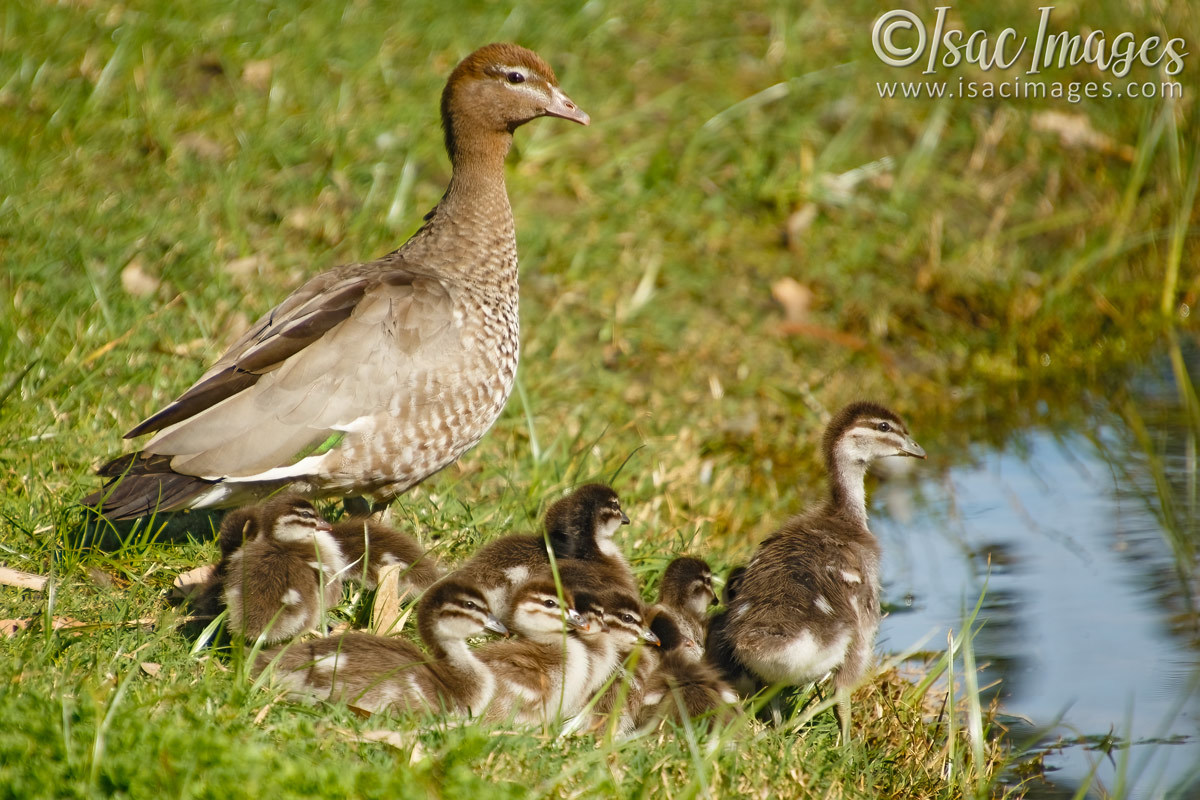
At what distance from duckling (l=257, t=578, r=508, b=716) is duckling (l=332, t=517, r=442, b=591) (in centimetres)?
40

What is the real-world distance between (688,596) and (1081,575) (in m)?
2.28

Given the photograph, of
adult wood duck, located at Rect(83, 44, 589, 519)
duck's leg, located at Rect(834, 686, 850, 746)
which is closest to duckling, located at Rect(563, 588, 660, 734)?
duck's leg, located at Rect(834, 686, 850, 746)

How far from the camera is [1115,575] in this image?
20.5 feet

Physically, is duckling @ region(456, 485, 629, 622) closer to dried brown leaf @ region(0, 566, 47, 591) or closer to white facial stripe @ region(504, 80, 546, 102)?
dried brown leaf @ region(0, 566, 47, 591)

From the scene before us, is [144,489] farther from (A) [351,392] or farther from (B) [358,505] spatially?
(B) [358,505]

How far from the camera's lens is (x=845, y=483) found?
5418 millimetres

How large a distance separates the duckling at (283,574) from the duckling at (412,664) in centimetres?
13

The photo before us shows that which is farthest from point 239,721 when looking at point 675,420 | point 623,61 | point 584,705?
point 623,61

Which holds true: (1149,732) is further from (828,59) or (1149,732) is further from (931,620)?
(828,59)

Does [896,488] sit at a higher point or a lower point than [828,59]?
lower

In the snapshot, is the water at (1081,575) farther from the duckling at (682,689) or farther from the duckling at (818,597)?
the duckling at (682,689)

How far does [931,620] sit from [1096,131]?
5.53m

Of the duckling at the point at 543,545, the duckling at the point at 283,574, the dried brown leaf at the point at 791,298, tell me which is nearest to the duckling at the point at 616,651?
the duckling at the point at 543,545

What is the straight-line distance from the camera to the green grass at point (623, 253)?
504 cm
